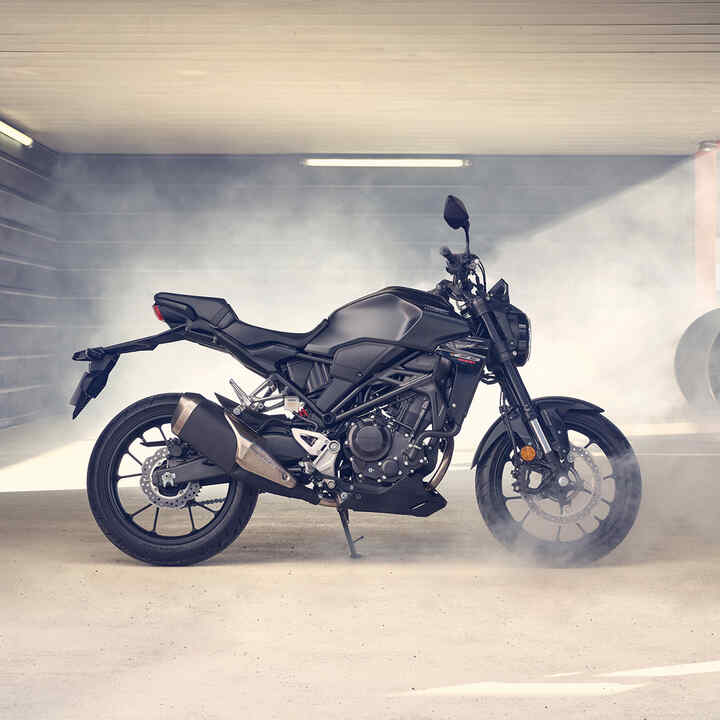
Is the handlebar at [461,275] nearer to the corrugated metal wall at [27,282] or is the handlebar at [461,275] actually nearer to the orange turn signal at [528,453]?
the orange turn signal at [528,453]

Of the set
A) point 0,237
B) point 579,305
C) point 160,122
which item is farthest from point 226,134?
point 579,305

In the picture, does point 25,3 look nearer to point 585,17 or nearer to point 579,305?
point 585,17

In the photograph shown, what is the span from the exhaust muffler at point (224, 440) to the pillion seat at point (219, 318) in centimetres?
26

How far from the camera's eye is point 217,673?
2.58 m

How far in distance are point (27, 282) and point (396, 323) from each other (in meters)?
8.27

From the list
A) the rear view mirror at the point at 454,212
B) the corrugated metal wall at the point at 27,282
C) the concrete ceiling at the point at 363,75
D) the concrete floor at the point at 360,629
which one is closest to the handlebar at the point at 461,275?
the rear view mirror at the point at 454,212

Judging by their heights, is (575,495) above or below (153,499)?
above

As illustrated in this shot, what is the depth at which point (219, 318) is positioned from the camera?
12.2ft

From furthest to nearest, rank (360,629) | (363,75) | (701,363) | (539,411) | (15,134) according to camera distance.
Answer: (15,134)
(701,363)
(363,75)
(539,411)
(360,629)

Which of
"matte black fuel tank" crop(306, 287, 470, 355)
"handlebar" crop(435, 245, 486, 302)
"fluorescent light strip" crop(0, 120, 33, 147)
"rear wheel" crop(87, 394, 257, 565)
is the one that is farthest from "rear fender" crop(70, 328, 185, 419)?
"fluorescent light strip" crop(0, 120, 33, 147)

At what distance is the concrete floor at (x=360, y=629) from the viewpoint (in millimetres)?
2379

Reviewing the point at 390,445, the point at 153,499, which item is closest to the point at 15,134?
the point at 153,499

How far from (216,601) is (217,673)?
2.31ft

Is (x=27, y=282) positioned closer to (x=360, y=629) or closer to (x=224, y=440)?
(x=224, y=440)
